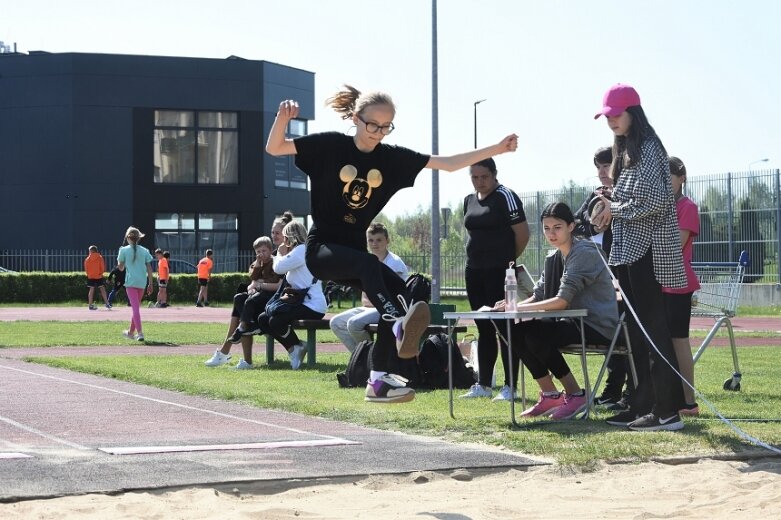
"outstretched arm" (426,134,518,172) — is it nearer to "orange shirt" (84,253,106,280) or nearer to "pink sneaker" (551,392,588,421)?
"pink sneaker" (551,392,588,421)

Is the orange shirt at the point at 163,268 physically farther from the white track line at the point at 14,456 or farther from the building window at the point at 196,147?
the white track line at the point at 14,456

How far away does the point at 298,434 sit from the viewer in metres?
8.12

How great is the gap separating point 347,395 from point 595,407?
2.25 metres

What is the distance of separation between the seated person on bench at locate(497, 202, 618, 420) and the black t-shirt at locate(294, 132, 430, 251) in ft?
6.14

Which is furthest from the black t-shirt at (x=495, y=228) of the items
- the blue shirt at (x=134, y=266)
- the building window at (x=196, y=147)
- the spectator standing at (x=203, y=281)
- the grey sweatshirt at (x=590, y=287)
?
the building window at (x=196, y=147)

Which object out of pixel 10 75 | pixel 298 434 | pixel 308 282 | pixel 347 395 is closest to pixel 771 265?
pixel 308 282

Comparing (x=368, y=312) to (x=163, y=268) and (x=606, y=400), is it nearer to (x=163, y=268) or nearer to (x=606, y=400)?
(x=606, y=400)

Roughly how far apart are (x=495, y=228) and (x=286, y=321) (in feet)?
14.2

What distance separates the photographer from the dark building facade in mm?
50281

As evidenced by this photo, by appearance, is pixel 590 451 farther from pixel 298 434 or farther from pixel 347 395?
pixel 347 395

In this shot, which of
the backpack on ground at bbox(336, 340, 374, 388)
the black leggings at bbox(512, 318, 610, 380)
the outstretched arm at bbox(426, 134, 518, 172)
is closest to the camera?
the outstretched arm at bbox(426, 134, 518, 172)

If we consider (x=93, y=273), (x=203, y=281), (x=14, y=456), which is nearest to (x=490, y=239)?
(x=14, y=456)

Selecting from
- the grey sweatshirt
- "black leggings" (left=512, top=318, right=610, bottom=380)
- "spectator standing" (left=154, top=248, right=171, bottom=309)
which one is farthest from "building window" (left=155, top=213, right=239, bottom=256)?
the grey sweatshirt

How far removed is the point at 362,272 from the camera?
24.2ft
